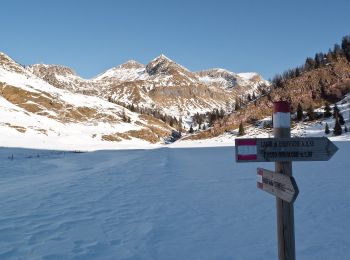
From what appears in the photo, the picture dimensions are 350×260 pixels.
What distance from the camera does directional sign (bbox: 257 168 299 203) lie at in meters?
4.61

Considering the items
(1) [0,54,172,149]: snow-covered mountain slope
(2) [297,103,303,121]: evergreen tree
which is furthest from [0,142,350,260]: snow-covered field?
(2) [297,103,303,121]: evergreen tree

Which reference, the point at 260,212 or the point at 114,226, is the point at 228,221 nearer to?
the point at 260,212

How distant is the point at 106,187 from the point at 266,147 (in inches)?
626

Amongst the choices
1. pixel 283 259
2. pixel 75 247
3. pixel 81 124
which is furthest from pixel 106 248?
pixel 81 124

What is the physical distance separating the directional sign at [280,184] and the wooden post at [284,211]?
12 centimetres

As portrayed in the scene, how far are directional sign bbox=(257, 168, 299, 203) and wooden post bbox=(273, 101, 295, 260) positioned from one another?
0.12 meters

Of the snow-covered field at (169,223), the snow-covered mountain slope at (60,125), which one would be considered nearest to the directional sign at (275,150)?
the snow-covered field at (169,223)

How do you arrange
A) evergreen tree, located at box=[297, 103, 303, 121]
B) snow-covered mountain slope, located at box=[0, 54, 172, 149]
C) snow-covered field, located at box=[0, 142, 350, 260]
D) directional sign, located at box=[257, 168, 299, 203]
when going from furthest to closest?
evergreen tree, located at box=[297, 103, 303, 121]
snow-covered mountain slope, located at box=[0, 54, 172, 149]
snow-covered field, located at box=[0, 142, 350, 260]
directional sign, located at box=[257, 168, 299, 203]

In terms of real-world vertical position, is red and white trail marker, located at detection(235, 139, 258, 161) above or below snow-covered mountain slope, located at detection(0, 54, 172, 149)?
below

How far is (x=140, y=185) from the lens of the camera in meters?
19.9

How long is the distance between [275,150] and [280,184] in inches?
19.4

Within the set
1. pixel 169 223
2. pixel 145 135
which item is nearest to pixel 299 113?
pixel 145 135

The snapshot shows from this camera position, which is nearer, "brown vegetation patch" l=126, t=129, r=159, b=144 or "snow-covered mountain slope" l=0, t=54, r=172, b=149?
"snow-covered mountain slope" l=0, t=54, r=172, b=149

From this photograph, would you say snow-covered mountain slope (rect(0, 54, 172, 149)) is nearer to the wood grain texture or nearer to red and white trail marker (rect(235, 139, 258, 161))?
red and white trail marker (rect(235, 139, 258, 161))
